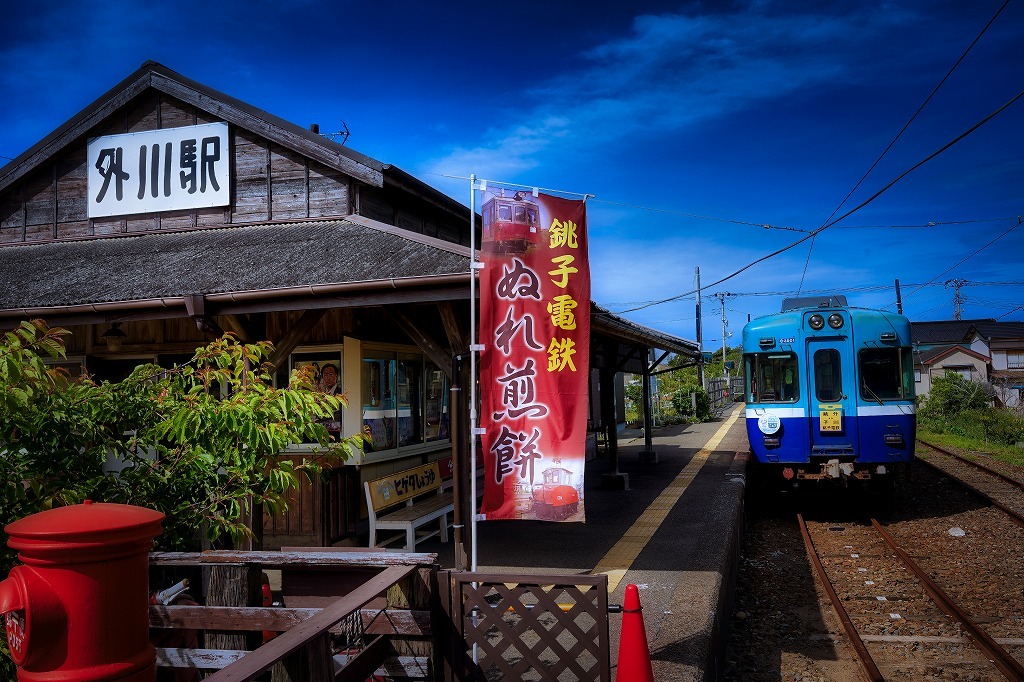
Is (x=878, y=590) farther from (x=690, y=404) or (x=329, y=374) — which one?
(x=690, y=404)

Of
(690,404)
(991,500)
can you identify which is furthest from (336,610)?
(690,404)

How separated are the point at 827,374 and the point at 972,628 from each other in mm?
5359

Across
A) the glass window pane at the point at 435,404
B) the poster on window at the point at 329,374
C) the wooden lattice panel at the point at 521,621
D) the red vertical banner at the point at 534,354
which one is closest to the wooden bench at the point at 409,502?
the glass window pane at the point at 435,404

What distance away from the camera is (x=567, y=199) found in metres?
5.52

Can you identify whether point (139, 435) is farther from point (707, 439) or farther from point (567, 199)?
point (707, 439)

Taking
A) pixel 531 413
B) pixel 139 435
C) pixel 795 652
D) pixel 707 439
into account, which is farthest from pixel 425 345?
pixel 707 439

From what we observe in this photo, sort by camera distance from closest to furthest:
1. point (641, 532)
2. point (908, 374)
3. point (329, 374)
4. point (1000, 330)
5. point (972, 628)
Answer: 1. point (972, 628)
2. point (329, 374)
3. point (641, 532)
4. point (908, 374)
5. point (1000, 330)

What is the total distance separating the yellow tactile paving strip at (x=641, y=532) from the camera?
7.30 meters

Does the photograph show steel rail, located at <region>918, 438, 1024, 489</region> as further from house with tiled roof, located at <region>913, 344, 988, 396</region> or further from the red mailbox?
house with tiled roof, located at <region>913, 344, 988, 396</region>

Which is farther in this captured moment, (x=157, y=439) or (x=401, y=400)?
(x=401, y=400)

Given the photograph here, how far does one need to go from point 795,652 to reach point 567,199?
14.2 feet

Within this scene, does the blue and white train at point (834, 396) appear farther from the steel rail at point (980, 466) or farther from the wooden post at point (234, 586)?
the wooden post at point (234, 586)

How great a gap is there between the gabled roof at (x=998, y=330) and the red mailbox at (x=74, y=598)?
54.8m

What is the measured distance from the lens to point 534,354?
5.37 metres
